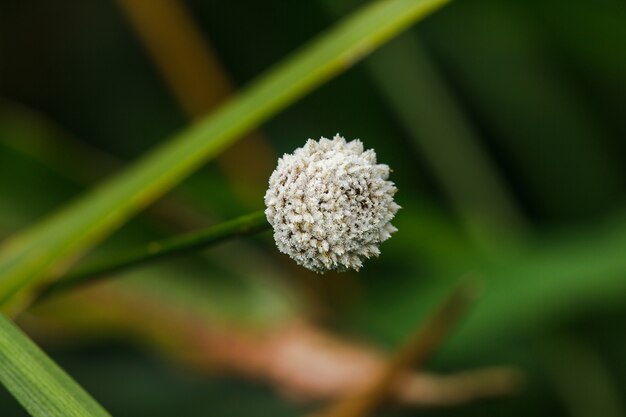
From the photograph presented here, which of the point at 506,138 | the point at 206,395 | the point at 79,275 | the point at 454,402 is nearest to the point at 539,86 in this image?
the point at 506,138

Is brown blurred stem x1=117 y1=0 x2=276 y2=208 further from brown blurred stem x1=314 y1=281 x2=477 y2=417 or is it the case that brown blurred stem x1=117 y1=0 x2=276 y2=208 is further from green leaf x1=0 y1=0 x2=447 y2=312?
green leaf x1=0 y1=0 x2=447 y2=312

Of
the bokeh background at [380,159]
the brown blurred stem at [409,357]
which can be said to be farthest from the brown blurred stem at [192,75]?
the brown blurred stem at [409,357]

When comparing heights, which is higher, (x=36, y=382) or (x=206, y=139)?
(x=206, y=139)

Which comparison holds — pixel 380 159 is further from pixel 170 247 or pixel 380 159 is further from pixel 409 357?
pixel 170 247

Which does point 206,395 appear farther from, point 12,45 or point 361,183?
point 361,183

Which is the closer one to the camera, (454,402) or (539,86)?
(454,402)

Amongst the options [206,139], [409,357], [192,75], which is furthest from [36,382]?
[192,75]

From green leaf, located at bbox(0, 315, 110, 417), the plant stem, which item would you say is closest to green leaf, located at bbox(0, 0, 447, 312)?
the plant stem
